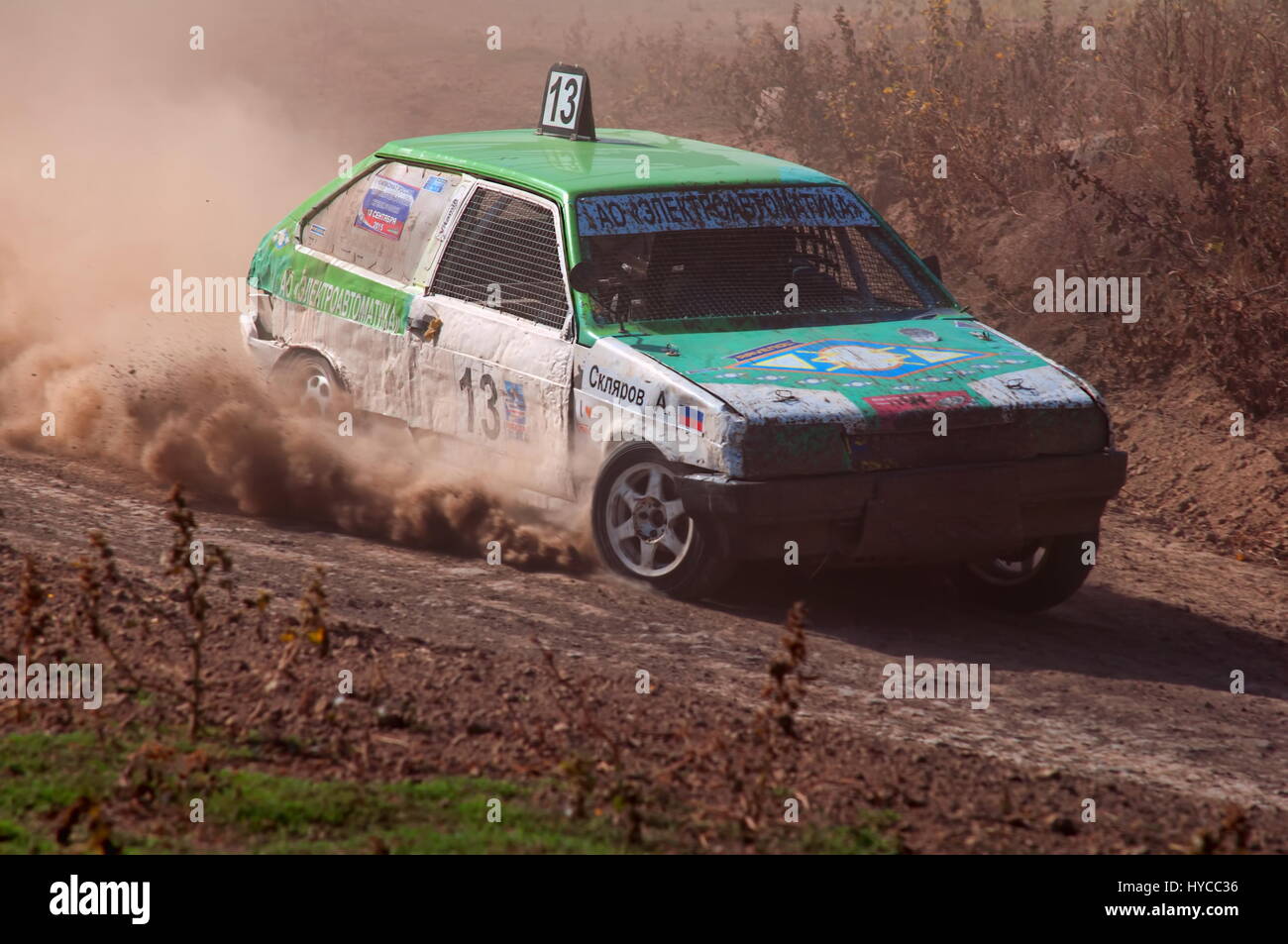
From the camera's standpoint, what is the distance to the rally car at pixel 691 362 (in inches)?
260

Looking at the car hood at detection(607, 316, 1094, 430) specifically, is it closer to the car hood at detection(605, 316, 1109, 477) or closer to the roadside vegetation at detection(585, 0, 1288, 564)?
the car hood at detection(605, 316, 1109, 477)

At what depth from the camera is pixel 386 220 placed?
8.55 m

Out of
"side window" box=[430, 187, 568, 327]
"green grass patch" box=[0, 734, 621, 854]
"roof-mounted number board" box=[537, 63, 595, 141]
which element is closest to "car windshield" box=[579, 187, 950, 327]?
"side window" box=[430, 187, 568, 327]

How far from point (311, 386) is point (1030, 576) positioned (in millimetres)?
4027

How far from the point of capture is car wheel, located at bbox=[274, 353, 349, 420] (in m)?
8.65

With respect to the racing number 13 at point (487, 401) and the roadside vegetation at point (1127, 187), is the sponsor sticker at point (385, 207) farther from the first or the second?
the roadside vegetation at point (1127, 187)

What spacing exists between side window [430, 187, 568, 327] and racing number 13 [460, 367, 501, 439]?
0.35m

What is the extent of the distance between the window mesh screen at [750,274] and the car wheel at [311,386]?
1.93m

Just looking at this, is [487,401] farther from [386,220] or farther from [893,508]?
[893,508]

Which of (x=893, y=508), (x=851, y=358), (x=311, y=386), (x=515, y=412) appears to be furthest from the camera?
(x=311, y=386)

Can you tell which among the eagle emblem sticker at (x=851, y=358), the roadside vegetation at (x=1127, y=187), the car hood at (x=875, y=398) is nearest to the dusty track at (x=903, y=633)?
the car hood at (x=875, y=398)

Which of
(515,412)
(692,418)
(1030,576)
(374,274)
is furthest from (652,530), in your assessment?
(374,274)

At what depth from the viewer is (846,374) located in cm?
690
